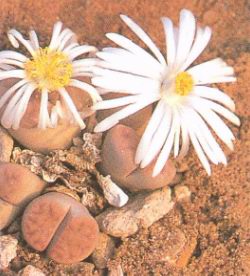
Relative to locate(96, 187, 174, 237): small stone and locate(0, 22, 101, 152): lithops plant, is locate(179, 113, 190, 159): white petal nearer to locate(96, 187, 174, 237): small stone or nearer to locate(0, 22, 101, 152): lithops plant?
locate(96, 187, 174, 237): small stone

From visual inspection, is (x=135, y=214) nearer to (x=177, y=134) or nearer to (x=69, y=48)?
(x=177, y=134)

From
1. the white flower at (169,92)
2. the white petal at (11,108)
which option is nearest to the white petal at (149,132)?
the white flower at (169,92)

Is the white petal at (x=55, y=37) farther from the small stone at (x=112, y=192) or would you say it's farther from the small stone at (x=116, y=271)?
the small stone at (x=116, y=271)

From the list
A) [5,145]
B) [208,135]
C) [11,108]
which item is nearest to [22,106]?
[11,108]

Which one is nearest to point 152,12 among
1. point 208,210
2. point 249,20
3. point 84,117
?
point 249,20

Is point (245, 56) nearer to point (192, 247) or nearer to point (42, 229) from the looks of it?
point (192, 247)
